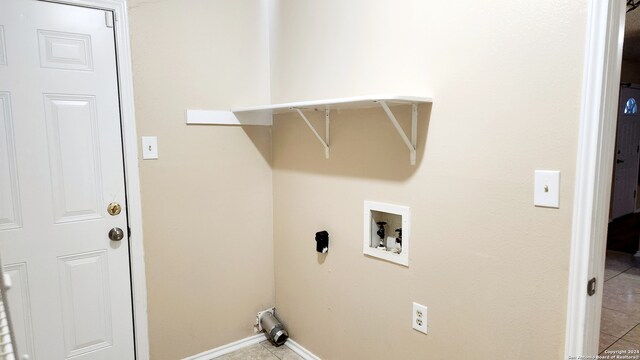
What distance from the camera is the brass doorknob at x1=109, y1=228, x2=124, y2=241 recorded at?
205 cm

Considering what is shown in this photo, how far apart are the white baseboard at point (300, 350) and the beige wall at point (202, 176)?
279 mm

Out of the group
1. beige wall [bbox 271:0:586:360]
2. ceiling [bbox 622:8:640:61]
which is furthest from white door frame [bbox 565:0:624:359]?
ceiling [bbox 622:8:640:61]

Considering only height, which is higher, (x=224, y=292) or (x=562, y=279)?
(x=562, y=279)

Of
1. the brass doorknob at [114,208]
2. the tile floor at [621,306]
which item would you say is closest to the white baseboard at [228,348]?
the brass doorknob at [114,208]

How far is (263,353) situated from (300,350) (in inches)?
9.4

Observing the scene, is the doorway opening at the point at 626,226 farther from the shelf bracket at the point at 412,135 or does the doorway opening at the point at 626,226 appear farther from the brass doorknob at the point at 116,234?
the brass doorknob at the point at 116,234

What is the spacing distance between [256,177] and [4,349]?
1.96 m

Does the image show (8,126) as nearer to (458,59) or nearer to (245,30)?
(245,30)

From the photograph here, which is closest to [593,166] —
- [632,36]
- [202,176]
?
[202,176]

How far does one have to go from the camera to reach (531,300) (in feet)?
4.63

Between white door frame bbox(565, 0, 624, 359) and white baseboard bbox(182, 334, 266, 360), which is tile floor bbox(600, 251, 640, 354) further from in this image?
white baseboard bbox(182, 334, 266, 360)

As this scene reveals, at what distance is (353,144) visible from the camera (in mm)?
2062

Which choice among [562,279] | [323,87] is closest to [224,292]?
[323,87]

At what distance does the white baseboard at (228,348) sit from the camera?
2.43 m
